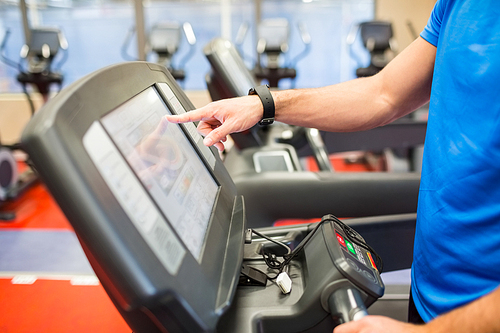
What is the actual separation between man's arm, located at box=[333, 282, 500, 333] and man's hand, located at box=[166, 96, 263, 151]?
16.7 inches

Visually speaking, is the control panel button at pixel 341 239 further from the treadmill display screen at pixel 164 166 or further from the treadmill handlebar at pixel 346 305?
the treadmill display screen at pixel 164 166

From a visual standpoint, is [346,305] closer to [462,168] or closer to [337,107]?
[462,168]

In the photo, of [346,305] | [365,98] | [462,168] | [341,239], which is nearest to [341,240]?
[341,239]

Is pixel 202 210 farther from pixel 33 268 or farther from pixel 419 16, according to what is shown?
pixel 419 16

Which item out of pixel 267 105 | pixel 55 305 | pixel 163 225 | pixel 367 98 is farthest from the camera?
pixel 55 305

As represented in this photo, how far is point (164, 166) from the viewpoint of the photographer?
0.61m

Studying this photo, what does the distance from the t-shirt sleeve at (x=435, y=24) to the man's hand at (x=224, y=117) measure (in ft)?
1.45

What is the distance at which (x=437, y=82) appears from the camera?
856 mm

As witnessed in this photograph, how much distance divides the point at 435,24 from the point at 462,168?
1.30ft

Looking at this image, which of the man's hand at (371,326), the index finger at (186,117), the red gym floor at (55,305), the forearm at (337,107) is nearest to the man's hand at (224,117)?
the index finger at (186,117)

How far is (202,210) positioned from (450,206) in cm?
48

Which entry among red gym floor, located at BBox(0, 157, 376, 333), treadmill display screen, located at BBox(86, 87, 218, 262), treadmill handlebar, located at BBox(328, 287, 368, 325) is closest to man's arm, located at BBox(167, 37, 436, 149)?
treadmill display screen, located at BBox(86, 87, 218, 262)

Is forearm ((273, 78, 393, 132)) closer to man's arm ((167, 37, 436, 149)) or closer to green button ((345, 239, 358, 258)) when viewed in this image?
man's arm ((167, 37, 436, 149))

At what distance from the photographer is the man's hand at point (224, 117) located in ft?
2.61
